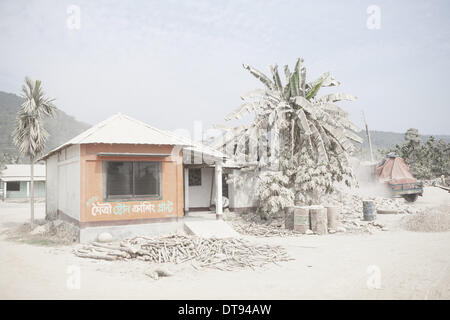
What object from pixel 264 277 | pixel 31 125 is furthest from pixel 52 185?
pixel 264 277

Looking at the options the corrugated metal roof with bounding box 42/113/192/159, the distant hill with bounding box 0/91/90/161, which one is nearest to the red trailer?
the corrugated metal roof with bounding box 42/113/192/159

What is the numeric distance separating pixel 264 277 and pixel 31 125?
13.4 meters

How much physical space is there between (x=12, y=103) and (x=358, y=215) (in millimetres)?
145768

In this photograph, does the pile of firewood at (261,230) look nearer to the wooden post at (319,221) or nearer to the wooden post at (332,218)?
the wooden post at (319,221)

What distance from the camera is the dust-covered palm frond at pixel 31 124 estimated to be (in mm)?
15969

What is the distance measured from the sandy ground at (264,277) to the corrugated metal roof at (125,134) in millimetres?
3526

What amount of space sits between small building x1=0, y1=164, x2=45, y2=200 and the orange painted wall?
91.5ft

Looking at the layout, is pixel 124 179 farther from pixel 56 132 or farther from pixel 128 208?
pixel 56 132

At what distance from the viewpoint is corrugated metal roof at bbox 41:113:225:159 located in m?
11.3

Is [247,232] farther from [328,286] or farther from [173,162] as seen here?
[328,286]

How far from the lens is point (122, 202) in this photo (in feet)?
38.1

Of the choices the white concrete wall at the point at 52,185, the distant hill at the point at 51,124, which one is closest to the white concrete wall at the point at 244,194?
the white concrete wall at the point at 52,185

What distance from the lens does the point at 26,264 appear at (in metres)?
8.72
